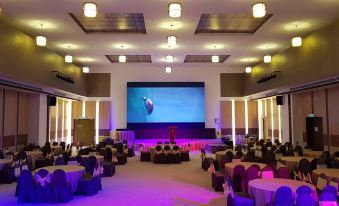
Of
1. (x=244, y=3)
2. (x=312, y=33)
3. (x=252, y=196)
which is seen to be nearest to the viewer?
(x=252, y=196)

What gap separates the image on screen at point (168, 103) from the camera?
23.5 m

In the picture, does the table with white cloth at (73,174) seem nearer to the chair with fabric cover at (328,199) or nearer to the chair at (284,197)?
the chair at (284,197)

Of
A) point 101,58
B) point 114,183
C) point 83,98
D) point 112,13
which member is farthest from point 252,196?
point 83,98

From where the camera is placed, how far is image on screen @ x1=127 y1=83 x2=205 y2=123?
23.5 m

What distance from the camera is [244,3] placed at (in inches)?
396

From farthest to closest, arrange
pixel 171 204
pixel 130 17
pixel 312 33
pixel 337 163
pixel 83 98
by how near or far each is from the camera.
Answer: pixel 83 98
pixel 312 33
pixel 130 17
pixel 337 163
pixel 171 204

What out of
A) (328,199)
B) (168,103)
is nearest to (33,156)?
(328,199)

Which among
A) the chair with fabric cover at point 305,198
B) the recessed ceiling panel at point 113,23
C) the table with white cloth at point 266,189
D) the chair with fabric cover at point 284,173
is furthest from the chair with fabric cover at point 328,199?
the recessed ceiling panel at point 113,23

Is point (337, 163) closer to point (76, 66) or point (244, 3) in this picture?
point (244, 3)

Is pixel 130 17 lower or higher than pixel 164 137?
higher

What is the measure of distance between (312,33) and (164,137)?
12458 millimetres

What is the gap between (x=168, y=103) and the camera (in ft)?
77.5

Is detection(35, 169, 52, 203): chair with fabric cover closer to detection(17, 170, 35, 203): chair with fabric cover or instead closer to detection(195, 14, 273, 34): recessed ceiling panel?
detection(17, 170, 35, 203): chair with fabric cover

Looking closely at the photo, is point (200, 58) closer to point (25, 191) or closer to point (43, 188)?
point (43, 188)
